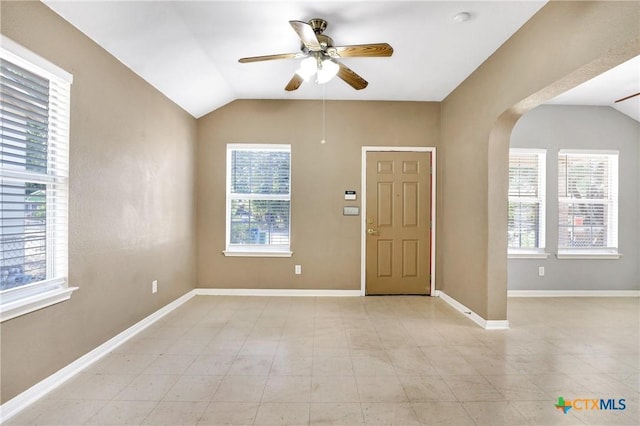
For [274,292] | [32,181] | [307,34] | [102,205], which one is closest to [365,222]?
[274,292]

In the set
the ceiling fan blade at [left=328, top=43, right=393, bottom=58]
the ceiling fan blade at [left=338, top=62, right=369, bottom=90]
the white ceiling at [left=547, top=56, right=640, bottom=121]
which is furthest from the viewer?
the white ceiling at [left=547, top=56, right=640, bottom=121]

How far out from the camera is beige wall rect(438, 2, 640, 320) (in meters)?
1.81

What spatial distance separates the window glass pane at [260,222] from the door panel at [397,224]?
1.22 metres

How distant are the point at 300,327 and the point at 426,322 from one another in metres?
1.37

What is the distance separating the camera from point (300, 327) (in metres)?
3.08

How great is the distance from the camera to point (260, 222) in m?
4.33

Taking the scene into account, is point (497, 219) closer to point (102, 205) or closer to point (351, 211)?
point (351, 211)

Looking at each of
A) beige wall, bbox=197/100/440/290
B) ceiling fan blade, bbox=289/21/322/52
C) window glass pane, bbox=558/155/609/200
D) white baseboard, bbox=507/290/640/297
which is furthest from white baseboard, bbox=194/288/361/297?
window glass pane, bbox=558/155/609/200

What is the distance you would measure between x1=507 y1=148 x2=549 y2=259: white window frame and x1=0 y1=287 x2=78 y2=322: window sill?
4.97 meters

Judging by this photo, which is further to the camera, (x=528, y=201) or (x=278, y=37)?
(x=528, y=201)

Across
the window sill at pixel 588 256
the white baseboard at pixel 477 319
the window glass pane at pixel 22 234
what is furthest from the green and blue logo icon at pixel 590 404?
the window glass pane at pixel 22 234

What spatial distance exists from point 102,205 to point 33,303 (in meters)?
0.88

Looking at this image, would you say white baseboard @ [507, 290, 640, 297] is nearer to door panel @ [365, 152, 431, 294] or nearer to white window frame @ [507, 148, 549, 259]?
white window frame @ [507, 148, 549, 259]

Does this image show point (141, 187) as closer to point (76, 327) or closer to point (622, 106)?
point (76, 327)
